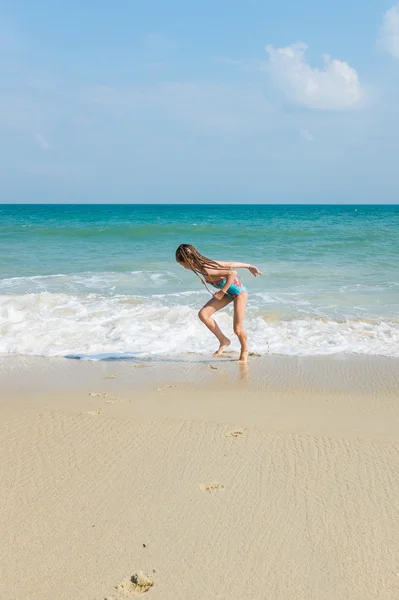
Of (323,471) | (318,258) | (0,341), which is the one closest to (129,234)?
(318,258)

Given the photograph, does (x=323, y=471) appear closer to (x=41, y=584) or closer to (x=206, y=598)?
(x=206, y=598)

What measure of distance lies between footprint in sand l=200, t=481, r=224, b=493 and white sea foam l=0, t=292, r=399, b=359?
3.61m

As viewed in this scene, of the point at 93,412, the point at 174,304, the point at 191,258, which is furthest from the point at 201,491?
the point at 174,304

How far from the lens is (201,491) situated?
3246 mm

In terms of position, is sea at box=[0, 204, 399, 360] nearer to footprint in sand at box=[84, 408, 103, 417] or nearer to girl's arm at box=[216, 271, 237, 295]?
girl's arm at box=[216, 271, 237, 295]

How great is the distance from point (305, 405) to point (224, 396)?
75 centimetres

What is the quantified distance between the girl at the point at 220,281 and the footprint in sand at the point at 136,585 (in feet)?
12.9

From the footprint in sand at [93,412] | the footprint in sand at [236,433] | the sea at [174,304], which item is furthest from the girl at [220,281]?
the footprint in sand at [236,433]

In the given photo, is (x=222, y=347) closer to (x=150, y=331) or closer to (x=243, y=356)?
(x=243, y=356)

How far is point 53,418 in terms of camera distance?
4.54 meters

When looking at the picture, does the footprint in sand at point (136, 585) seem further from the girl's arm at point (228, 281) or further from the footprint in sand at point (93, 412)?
the girl's arm at point (228, 281)

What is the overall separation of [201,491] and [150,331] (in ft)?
15.3

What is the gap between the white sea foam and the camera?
700cm

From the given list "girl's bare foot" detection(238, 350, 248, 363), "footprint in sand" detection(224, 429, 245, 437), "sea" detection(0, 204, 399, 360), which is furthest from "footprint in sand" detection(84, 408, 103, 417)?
"girl's bare foot" detection(238, 350, 248, 363)
